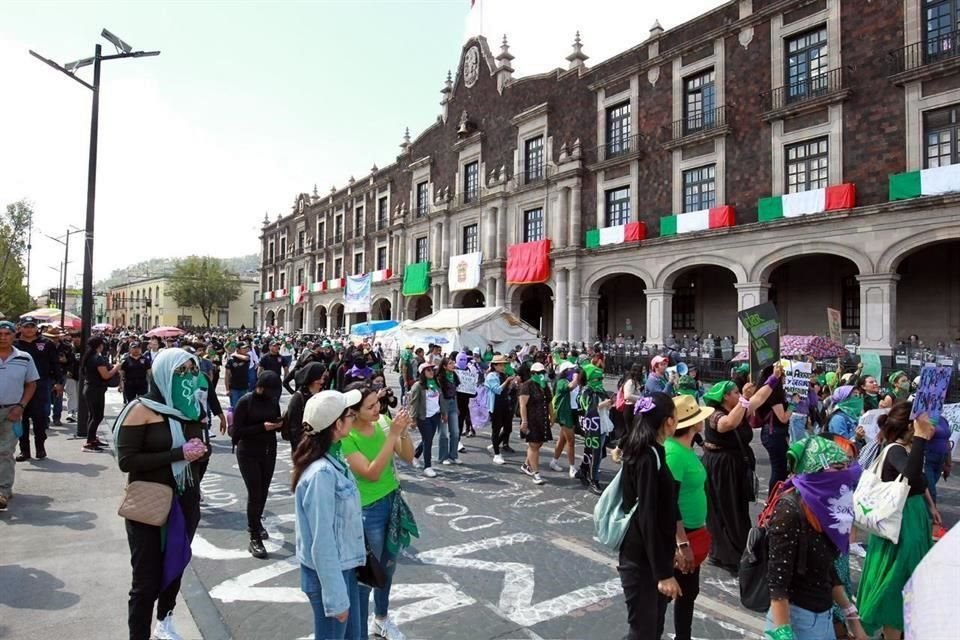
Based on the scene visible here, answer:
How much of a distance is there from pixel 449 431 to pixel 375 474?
589 centimetres

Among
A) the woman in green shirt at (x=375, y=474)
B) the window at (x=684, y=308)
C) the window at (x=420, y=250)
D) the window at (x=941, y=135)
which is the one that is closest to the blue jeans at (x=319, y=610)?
the woman in green shirt at (x=375, y=474)

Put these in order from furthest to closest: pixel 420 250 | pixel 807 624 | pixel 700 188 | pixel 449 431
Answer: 1. pixel 420 250
2. pixel 700 188
3. pixel 449 431
4. pixel 807 624

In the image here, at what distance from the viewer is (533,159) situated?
30406 millimetres

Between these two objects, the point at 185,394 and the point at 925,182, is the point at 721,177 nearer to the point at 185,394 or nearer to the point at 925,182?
the point at 925,182

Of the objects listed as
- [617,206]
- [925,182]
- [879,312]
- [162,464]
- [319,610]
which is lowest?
[319,610]

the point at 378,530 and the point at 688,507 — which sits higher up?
the point at 688,507

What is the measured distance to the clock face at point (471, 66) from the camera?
111 feet

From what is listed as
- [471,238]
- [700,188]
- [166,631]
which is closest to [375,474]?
[166,631]

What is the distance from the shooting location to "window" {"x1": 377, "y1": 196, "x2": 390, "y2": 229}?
43.0 meters

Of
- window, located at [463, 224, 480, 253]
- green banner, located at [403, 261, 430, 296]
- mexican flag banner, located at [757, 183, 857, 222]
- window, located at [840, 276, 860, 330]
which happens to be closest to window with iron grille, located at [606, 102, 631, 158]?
mexican flag banner, located at [757, 183, 857, 222]

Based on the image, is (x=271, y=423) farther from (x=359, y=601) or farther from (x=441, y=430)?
(x=441, y=430)

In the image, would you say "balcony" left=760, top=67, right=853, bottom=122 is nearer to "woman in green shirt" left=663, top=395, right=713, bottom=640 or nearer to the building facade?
"woman in green shirt" left=663, top=395, right=713, bottom=640

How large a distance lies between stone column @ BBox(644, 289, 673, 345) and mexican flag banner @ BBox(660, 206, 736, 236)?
238 centimetres

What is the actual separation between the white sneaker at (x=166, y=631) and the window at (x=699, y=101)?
23.4 metres
